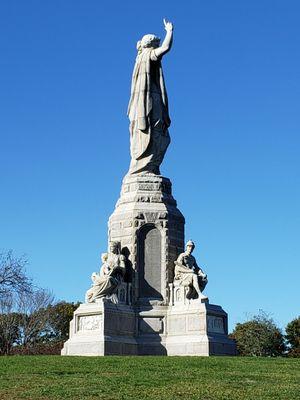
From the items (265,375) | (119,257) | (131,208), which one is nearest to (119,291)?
(119,257)

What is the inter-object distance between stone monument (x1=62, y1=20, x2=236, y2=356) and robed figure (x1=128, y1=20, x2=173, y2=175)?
0.13 ft

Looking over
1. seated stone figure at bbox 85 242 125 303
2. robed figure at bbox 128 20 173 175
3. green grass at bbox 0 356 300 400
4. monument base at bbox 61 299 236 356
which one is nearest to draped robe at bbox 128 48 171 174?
robed figure at bbox 128 20 173 175

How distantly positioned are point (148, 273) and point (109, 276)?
1.96 m

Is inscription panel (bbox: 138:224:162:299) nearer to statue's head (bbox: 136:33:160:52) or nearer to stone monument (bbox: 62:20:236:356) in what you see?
stone monument (bbox: 62:20:236:356)

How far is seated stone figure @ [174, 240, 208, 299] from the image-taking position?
1117 inches

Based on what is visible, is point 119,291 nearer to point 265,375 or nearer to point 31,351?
point 265,375

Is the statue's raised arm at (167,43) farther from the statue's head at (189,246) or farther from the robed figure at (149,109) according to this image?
the statue's head at (189,246)

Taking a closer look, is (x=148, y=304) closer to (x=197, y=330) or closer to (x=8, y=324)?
(x=197, y=330)

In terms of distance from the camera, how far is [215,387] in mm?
17016

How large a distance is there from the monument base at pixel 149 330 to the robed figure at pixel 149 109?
5859mm

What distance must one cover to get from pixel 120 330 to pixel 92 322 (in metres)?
1.09

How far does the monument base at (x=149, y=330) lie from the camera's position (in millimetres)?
26891

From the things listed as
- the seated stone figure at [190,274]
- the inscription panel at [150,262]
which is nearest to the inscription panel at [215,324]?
the seated stone figure at [190,274]

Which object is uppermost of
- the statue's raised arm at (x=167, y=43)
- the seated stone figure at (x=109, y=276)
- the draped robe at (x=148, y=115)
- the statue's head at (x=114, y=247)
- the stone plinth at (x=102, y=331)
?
the statue's raised arm at (x=167, y=43)
